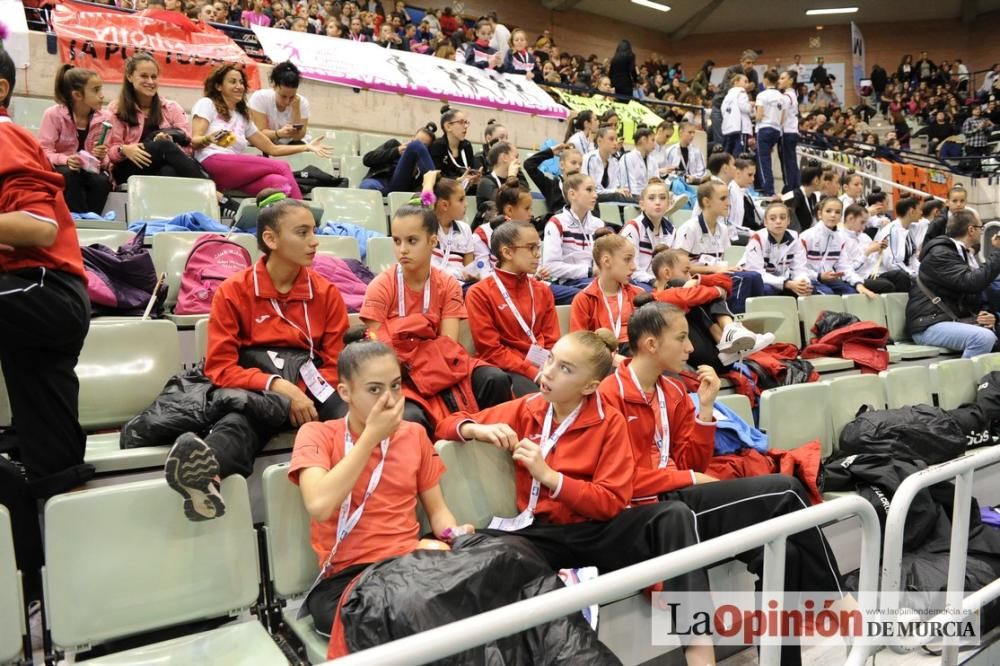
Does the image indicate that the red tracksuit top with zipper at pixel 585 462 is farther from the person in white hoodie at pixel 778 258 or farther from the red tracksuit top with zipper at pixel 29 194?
the person in white hoodie at pixel 778 258

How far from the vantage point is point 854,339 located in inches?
192

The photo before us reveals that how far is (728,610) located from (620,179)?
650 centimetres

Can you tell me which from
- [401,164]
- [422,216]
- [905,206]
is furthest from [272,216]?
[905,206]

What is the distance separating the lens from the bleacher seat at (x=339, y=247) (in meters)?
4.25

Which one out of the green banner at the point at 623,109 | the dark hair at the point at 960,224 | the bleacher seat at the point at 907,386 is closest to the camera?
the bleacher seat at the point at 907,386

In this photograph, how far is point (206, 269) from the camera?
11.5 ft

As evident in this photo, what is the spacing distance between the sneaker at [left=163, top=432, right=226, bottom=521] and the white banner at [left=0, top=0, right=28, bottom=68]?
242 inches

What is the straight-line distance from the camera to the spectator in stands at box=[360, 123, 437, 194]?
5.99 metres

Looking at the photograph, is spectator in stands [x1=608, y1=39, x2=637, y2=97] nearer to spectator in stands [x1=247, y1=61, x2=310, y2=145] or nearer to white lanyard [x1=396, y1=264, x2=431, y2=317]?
spectator in stands [x1=247, y1=61, x2=310, y2=145]

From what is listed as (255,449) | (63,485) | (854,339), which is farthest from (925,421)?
(63,485)

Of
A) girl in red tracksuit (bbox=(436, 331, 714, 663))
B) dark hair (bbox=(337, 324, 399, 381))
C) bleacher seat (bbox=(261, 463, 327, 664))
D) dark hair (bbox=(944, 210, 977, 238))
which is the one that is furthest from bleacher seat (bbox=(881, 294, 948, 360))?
bleacher seat (bbox=(261, 463, 327, 664))

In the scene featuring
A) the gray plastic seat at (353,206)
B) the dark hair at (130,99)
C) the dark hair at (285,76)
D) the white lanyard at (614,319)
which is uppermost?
the dark hair at (285,76)

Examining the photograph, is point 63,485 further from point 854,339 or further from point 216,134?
point 854,339

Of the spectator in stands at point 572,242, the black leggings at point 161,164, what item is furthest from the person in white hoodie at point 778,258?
the black leggings at point 161,164
